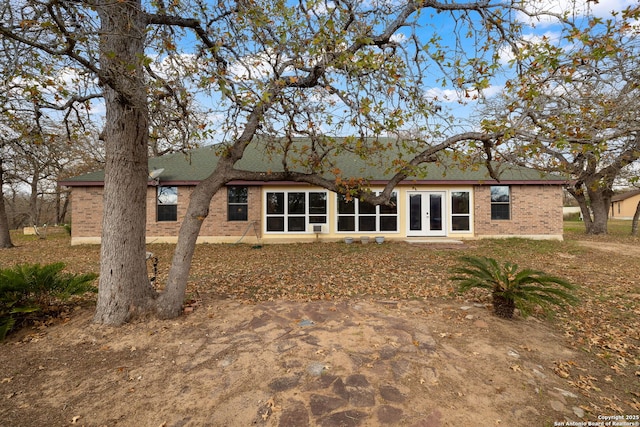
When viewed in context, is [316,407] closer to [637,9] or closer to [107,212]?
[107,212]

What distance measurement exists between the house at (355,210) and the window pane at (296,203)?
44 mm

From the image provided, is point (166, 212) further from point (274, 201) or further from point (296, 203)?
point (296, 203)

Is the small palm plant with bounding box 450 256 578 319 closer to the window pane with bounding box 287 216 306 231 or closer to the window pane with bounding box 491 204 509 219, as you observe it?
the window pane with bounding box 287 216 306 231

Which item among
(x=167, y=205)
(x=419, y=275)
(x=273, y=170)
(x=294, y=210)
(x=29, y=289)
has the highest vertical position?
(x=273, y=170)

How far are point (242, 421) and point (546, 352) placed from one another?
3418 millimetres

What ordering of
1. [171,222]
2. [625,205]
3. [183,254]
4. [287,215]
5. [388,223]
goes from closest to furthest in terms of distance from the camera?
[183,254], [171,222], [287,215], [388,223], [625,205]

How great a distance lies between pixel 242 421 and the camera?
251 cm

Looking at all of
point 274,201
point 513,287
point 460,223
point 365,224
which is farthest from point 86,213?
point 460,223

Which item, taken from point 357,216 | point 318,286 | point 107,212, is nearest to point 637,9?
point 318,286

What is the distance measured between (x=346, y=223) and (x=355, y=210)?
2.30 feet

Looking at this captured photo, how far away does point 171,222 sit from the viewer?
13656mm

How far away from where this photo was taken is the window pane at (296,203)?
1386 centimetres

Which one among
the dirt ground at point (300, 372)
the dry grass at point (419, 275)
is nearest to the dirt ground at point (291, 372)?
the dirt ground at point (300, 372)

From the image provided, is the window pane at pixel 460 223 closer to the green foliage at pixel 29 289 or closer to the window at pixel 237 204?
the window at pixel 237 204
